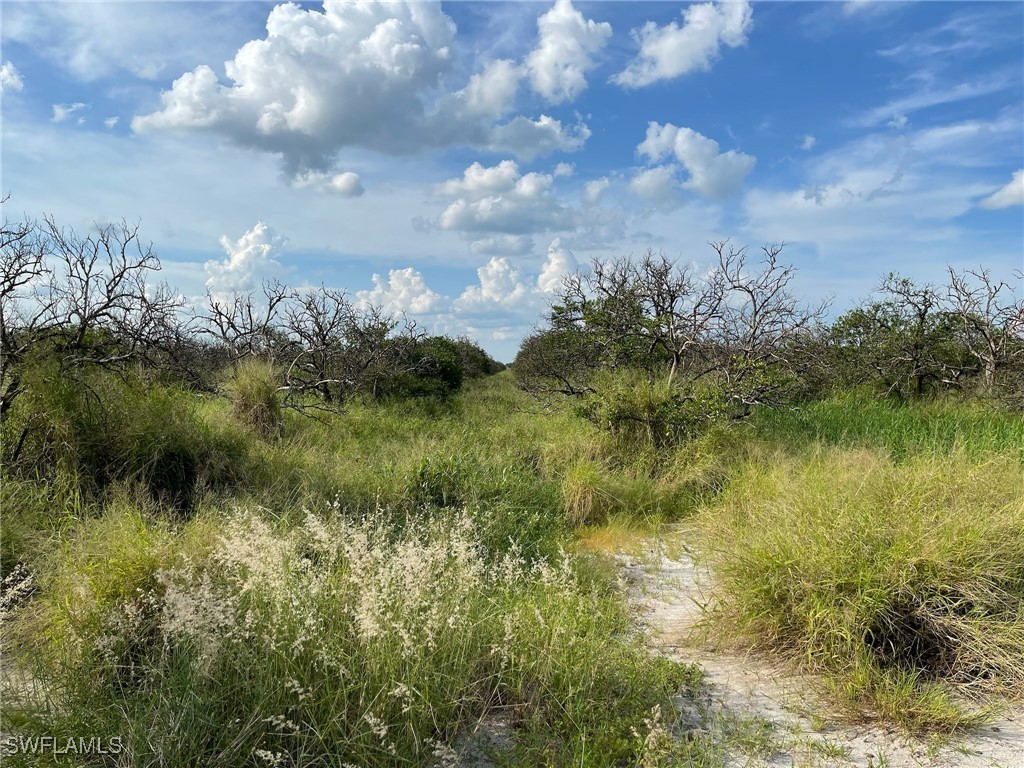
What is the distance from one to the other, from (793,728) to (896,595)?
1112 millimetres

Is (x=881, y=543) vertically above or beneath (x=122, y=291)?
beneath

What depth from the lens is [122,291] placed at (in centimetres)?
820

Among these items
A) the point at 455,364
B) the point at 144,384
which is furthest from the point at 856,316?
the point at 144,384

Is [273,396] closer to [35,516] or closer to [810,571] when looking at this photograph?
[35,516]

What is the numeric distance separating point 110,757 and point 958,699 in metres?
4.14

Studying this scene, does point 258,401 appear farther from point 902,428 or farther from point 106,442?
point 902,428

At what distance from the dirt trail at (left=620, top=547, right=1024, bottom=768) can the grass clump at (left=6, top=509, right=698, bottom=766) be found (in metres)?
0.30

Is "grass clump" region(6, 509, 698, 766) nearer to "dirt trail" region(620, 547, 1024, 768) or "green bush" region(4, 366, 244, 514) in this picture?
"dirt trail" region(620, 547, 1024, 768)

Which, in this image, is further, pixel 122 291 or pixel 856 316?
pixel 856 316

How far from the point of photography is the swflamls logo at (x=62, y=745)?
8.33 ft

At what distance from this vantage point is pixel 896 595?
3596mm

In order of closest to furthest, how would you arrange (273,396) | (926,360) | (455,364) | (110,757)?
1. (110,757)
2. (273,396)
3. (926,360)
4. (455,364)

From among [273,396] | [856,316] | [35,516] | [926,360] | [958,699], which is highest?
[856,316]

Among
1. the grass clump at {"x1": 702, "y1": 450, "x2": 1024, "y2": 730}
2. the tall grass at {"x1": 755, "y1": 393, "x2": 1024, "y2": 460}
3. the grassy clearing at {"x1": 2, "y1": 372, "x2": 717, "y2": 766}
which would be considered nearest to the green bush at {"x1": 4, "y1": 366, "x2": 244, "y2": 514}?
the grassy clearing at {"x1": 2, "y1": 372, "x2": 717, "y2": 766}
